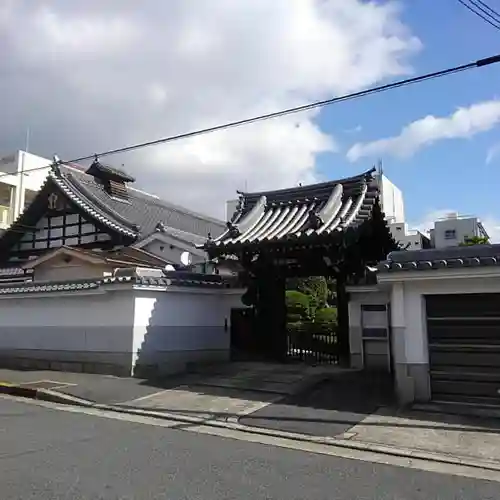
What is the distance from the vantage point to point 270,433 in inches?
323

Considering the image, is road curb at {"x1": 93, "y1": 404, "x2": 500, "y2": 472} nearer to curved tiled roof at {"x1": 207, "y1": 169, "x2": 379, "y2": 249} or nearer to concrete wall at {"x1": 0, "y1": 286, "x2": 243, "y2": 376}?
concrete wall at {"x1": 0, "y1": 286, "x2": 243, "y2": 376}

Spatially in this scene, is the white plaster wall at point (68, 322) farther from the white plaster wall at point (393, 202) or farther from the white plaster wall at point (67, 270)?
the white plaster wall at point (393, 202)

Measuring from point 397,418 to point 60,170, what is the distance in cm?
2058

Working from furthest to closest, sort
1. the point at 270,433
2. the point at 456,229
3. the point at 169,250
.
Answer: the point at 456,229, the point at 169,250, the point at 270,433

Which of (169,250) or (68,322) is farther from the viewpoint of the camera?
(169,250)

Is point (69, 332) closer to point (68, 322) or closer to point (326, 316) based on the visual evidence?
point (68, 322)

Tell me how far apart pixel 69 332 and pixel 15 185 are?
23592 mm

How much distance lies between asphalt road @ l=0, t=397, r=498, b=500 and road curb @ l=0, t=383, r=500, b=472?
0.68 metres

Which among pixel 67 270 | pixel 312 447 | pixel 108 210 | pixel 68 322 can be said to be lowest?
pixel 312 447

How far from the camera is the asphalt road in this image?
5215 mm

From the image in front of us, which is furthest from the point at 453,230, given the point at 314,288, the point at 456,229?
the point at 314,288

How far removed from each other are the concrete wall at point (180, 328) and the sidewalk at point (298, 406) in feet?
3.11

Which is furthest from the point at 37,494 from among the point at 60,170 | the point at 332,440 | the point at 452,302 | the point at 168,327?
the point at 60,170

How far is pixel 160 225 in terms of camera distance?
23.0 meters
